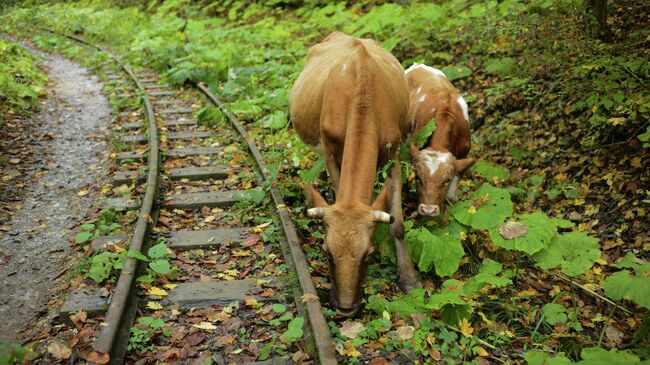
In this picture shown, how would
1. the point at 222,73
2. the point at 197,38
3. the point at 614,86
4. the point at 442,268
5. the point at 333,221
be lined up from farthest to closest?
the point at 197,38, the point at 222,73, the point at 614,86, the point at 442,268, the point at 333,221

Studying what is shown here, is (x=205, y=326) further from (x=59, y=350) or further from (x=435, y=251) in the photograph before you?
(x=435, y=251)

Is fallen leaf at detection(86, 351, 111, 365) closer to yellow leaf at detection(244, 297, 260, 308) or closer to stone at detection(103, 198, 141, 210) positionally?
yellow leaf at detection(244, 297, 260, 308)

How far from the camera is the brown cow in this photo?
456cm

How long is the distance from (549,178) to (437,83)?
2.21 m

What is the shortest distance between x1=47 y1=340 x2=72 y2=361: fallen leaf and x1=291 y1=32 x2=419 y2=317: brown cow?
2237 millimetres

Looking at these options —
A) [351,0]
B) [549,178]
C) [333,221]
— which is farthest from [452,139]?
[351,0]

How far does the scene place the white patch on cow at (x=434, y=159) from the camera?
6215 mm

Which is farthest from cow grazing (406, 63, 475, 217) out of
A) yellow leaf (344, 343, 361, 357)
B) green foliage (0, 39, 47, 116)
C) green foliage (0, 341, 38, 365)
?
green foliage (0, 39, 47, 116)

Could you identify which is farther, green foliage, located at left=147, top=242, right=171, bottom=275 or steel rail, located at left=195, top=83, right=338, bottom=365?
green foliage, located at left=147, top=242, right=171, bottom=275

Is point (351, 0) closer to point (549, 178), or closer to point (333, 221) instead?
point (549, 178)

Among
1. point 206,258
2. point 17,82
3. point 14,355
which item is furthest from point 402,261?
point 17,82

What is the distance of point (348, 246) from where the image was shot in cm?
448

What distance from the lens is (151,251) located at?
5535 millimetres

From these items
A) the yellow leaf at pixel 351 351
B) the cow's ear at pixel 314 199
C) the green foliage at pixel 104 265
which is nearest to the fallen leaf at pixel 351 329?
the yellow leaf at pixel 351 351
